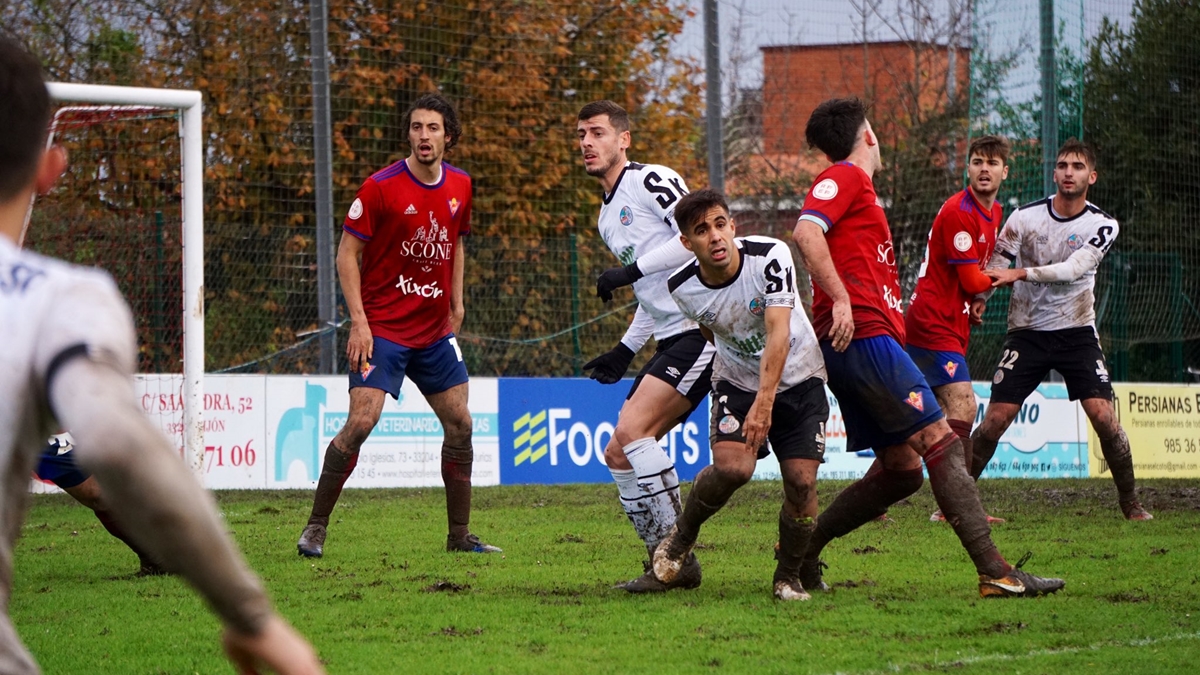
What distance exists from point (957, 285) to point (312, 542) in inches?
172

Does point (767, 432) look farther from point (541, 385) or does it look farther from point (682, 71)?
point (682, 71)

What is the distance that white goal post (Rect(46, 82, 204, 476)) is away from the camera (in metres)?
9.22

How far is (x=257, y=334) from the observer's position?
14.2 meters

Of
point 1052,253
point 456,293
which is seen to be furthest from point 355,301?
point 1052,253

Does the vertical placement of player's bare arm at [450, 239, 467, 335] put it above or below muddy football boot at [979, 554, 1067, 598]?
above

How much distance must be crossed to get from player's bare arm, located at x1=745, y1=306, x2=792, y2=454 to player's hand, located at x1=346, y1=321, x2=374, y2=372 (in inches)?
111

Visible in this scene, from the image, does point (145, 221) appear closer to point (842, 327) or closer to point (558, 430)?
point (558, 430)

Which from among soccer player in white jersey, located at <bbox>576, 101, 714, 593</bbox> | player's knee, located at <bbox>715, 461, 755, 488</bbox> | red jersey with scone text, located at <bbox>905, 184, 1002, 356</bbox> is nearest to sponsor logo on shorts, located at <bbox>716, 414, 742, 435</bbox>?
player's knee, located at <bbox>715, 461, 755, 488</bbox>

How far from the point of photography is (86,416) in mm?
1537

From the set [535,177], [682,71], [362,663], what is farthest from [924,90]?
[362,663]

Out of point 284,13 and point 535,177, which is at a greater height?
point 284,13

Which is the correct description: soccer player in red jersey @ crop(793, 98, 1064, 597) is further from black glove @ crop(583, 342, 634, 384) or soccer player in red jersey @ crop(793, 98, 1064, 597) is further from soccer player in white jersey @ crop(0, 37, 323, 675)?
soccer player in white jersey @ crop(0, 37, 323, 675)

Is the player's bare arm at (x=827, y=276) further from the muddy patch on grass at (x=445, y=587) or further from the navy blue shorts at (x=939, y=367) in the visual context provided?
the navy blue shorts at (x=939, y=367)

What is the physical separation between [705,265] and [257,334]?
368 inches
